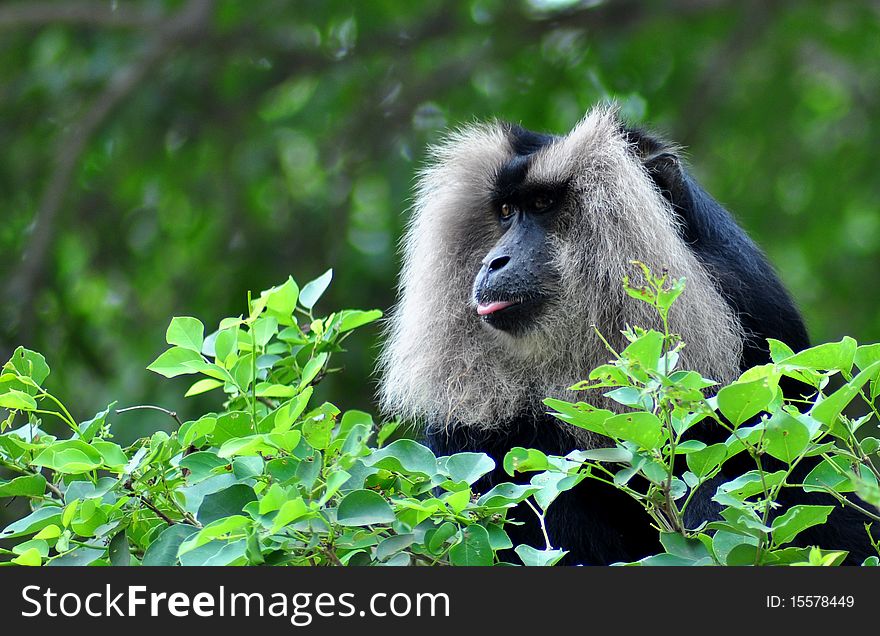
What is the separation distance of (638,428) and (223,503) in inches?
29.4

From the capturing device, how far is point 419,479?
220cm

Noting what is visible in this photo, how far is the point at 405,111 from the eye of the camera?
318 inches

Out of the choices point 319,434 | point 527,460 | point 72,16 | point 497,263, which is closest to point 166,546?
point 319,434

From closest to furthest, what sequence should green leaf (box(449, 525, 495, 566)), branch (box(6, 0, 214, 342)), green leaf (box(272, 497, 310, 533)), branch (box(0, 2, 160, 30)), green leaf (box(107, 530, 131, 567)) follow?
green leaf (box(272, 497, 310, 533))
green leaf (box(449, 525, 495, 566))
green leaf (box(107, 530, 131, 567))
branch (box(6, 0, 214, 342))
branch (box(0, 2, 160, 30))

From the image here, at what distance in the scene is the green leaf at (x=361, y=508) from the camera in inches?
78.5

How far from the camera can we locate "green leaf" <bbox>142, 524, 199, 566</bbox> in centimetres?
211

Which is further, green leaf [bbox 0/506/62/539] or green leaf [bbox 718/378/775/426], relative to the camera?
green leaf [bbox 0/506/62/539]

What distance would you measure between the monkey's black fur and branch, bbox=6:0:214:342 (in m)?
3.66

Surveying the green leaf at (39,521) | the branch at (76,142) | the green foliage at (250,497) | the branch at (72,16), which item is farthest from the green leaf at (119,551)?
the branch at (72,16)

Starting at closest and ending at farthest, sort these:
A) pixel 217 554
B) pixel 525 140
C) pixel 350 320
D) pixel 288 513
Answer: pixel 288 513 → pixel 217 554 → pixel 350 320 → pixel 525 140

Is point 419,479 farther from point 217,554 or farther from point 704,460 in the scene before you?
point 704,460

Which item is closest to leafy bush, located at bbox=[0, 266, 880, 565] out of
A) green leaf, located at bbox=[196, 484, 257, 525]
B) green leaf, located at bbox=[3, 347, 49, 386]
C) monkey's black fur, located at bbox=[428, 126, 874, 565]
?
green leaf, located at bbox=[196, 484, 257, 525]

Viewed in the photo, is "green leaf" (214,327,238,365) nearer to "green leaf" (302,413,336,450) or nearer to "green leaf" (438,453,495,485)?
"green leaf" (302,413,336,450)
